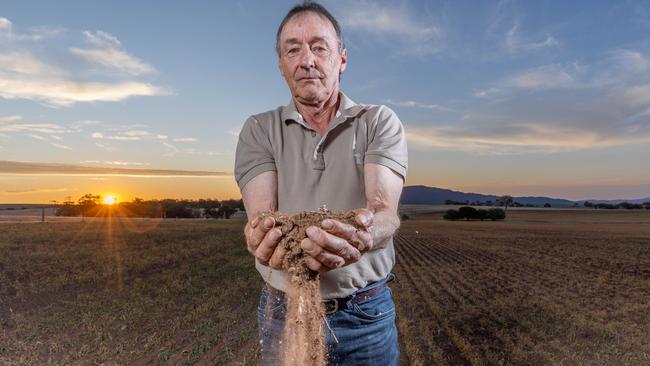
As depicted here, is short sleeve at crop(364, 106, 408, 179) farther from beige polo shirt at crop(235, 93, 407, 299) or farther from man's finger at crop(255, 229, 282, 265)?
man's finger at crop(255, 229, 282, 265)

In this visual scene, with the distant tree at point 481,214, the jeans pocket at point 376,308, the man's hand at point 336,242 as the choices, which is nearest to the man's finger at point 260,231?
the man's hand at point 336,242

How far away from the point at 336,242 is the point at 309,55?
1.08 metres

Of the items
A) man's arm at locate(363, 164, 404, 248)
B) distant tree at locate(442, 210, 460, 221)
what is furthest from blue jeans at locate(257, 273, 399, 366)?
distant tree at locate(442, 210, 460, 221)

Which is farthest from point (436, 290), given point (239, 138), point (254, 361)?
point (239, 138)

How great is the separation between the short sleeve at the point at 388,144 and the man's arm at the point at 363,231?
4cm

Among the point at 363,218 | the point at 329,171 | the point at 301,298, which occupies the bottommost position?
the point at 301,298

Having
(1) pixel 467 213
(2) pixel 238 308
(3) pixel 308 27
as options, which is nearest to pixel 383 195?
(3) pixel 308 27

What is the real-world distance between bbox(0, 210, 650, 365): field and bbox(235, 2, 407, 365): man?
6.02m

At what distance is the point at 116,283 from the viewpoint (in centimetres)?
1697

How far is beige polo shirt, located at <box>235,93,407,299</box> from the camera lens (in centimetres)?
266

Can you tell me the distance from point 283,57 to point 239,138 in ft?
1.73

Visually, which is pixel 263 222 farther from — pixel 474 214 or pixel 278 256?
pixel 474 214

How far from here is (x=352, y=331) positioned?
106 inches

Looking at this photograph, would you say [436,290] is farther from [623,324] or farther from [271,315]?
[271,315]
